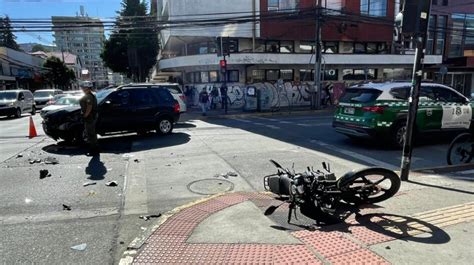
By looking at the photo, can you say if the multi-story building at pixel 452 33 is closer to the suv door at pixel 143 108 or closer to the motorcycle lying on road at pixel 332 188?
the suv door at pixel 143 108

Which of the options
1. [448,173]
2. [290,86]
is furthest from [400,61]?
[448,173]

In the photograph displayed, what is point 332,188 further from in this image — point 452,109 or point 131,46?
point 131,46

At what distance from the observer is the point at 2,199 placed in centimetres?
570

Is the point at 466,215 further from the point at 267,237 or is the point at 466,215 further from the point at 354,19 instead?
the point at 354,19

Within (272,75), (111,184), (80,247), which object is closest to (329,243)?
(80,247)

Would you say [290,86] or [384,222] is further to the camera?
[290,86]

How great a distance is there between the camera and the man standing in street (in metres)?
9.03

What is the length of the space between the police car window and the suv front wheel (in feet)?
2.45

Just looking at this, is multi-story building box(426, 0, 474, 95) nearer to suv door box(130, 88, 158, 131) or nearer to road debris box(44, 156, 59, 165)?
suv door box(130, 88, 158, 131)

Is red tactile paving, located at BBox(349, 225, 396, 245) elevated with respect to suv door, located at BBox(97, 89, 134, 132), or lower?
lower

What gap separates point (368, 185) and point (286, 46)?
84.0 ft

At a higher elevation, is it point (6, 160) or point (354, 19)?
point (354, 19)

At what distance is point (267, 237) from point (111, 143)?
825 centimetres

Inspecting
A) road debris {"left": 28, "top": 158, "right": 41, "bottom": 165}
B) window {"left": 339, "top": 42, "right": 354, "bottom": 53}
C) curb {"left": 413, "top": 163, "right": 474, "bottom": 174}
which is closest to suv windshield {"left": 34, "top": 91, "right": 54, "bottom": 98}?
road debris {"left": 28, "top": 158, "right": 41, "bottom": 165}
